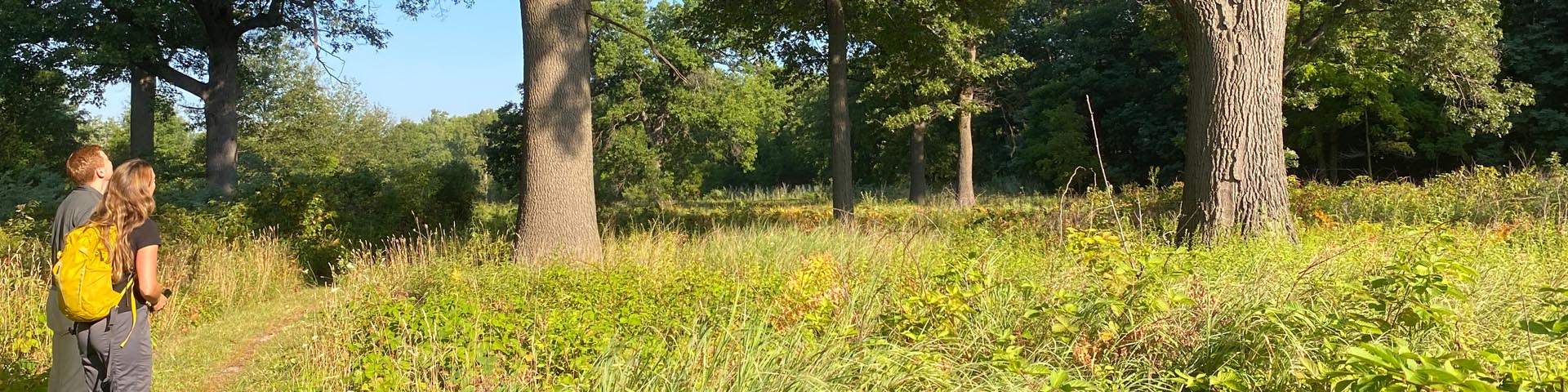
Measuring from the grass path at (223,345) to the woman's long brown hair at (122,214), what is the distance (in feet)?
6.71

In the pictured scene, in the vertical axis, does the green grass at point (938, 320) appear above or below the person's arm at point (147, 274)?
below

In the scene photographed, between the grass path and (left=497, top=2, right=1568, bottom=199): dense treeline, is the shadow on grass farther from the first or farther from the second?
(left=497, top=2, right=1568, bottom=199): dense treeline

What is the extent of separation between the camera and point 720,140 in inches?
1366

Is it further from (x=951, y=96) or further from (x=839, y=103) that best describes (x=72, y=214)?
(x=951, y=96)

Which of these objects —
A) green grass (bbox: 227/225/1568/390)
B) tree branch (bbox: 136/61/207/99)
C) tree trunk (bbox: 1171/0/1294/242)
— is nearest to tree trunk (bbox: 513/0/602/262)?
green grass (bbox: 227/225/1568/390)

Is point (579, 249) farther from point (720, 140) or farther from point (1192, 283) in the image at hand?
point (720, 140)

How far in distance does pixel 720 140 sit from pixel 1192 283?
3104 cm

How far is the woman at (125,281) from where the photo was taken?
3.53 metres

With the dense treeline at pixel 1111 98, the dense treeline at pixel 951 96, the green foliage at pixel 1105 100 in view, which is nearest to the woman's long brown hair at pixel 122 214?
the dense treeline at pixel 951 96

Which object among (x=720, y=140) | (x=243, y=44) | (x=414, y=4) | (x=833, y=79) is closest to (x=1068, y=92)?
(x=720, y=140)

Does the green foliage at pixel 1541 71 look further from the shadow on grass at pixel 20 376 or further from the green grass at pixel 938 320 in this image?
the shadow on grass at pixel 20 376

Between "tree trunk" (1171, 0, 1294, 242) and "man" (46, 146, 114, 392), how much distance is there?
282 inches

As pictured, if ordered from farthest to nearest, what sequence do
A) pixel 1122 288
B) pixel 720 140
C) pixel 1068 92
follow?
pixel 720 140
pixel 1068 92
pixel 1122 288

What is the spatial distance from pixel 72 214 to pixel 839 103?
33.5ft
